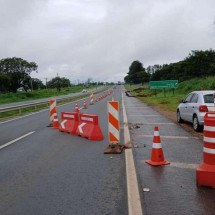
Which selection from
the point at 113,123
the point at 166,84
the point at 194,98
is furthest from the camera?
the point at 166,84

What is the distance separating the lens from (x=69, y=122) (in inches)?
593

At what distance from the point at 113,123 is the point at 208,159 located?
431 centimetres

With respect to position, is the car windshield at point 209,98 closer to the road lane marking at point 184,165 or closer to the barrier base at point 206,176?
the road lane marking at point 184,165

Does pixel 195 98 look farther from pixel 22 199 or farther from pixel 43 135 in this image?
pixel 22 199

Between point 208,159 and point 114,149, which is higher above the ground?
point 208,159

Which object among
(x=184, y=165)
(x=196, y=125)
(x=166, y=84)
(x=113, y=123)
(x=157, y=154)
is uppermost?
(x=113, y=123)

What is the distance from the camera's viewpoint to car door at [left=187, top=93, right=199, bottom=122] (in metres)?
15.2

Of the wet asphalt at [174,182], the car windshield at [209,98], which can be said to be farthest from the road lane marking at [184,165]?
the car windshield at [209,98]

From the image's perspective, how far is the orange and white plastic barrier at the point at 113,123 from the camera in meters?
10.6

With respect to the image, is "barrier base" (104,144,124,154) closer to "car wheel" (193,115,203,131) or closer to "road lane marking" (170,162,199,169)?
"road lane marking" (170,162,199,169)

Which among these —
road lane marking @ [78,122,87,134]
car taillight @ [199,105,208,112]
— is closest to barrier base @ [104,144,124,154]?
road lane marking @ [78,122,87,134]

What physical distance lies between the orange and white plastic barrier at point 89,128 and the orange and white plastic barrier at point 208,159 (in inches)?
243

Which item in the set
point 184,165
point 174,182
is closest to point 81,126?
point 184,165

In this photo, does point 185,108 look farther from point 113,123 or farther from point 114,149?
point 114,149
